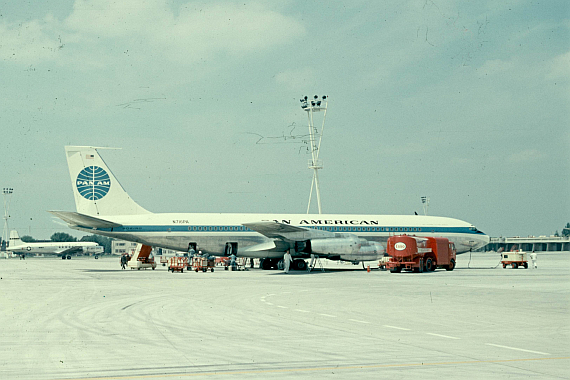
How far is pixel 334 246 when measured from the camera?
4134 centimetres

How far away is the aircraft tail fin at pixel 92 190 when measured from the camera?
146 ft

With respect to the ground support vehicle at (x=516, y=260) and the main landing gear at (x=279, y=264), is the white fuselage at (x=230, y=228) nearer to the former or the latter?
the main landing gear at (x=279, y=264)

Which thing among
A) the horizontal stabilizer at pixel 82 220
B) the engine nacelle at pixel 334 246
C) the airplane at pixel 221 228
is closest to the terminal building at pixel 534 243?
the airplane at pixel 221 228

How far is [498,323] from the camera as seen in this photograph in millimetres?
13555

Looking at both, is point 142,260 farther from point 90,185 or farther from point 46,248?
point 46,248

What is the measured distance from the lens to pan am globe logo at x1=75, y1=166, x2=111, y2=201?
44.8 metres

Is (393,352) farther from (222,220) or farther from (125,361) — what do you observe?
(222,220)

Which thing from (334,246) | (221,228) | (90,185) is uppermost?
(90,185)

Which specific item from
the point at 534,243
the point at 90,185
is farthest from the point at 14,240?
the point at 534,243

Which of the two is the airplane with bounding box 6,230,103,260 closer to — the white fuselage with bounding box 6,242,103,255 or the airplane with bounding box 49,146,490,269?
the white fuselage with bounding box 6,242,103,255

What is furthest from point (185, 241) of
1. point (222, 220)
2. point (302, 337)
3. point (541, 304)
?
point (302, 337)

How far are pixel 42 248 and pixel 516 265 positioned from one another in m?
102

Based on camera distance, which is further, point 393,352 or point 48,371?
point 393,352

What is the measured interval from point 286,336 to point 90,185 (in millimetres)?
36708
